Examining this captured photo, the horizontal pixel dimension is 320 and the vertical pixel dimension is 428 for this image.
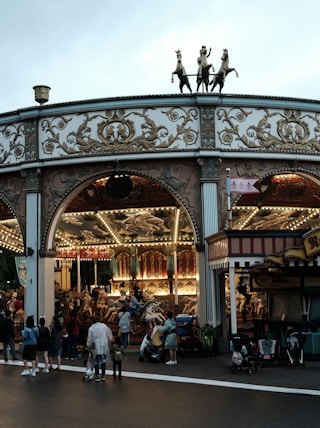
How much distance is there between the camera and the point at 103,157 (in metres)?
22.5

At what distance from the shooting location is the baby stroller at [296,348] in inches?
652

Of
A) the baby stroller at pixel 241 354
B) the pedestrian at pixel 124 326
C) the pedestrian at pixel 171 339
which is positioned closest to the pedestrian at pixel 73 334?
the pedestrian at pixel 124 326

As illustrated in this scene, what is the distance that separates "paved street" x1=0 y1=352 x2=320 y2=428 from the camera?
10.3 meters

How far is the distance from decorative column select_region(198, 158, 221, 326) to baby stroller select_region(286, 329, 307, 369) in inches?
178


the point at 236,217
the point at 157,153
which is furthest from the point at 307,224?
the point at 157,153

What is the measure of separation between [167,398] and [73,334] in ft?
23.9

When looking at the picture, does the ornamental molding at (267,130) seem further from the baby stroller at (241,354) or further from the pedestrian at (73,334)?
the baby stroller at (241,354)

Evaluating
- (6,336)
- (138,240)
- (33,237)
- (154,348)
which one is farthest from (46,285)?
(138,240)

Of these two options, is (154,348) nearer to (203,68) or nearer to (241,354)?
(241,354)

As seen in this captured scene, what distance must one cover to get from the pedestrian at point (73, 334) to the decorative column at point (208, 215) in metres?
4.24

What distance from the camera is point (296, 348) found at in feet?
54.4

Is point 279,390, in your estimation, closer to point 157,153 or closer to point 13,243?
point 157,153

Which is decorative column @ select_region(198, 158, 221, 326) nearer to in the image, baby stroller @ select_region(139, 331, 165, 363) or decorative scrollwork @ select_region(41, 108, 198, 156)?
decorative scrollwork @ select_region(41, 108, 198, 156)

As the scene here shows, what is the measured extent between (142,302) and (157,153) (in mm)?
6768
